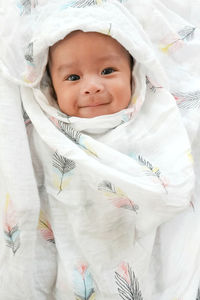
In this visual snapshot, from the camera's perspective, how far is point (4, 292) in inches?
37.8

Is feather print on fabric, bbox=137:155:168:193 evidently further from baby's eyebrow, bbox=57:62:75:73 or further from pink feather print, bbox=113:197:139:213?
baby's eyebrow, bbox=57:62:75:73

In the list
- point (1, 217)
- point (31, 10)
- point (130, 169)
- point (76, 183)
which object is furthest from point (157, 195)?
point (31, 10)

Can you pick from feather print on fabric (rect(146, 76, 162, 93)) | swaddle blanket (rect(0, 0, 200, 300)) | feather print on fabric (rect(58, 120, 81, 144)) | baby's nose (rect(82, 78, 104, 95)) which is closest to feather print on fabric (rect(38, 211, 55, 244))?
swaddle blanket (rect(0, 0, 200, 300))

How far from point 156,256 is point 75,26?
60 cm

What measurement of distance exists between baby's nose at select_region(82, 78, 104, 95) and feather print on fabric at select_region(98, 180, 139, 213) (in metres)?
0.22

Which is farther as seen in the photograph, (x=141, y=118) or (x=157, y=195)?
(x=141, y=118)

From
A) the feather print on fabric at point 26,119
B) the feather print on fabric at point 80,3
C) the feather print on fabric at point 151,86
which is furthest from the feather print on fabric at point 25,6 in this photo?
the feather print on fabric at point 151,86

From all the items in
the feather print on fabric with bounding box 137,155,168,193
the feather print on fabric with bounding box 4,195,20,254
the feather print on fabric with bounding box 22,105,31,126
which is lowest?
the feather print on fabric with bounding box 4,195,20,254

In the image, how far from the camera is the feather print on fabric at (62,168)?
39.9 inches

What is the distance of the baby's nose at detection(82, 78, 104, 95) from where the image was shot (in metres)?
1.00

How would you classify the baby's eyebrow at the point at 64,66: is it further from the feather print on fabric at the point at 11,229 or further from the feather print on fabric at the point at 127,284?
the feather print on fabric at the point at 127,284

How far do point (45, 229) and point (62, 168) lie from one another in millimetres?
167

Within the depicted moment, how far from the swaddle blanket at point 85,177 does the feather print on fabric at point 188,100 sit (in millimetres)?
92

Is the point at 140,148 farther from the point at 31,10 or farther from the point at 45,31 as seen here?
the point at 31,10
